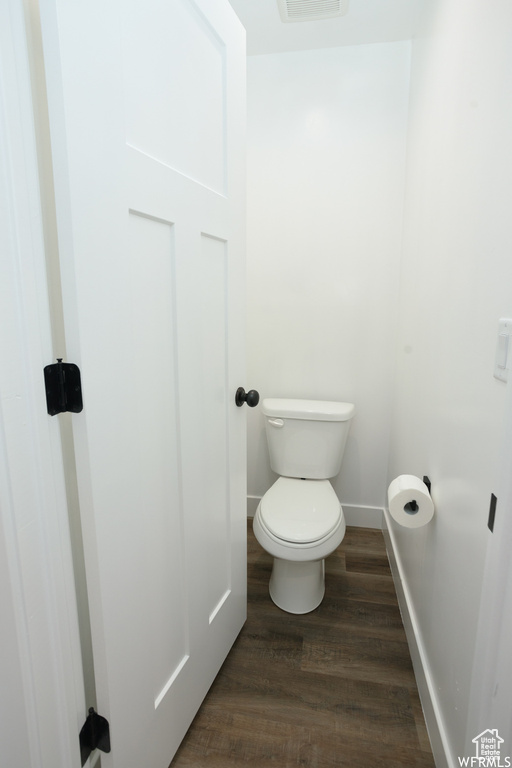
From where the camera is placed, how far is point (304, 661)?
1591 mm

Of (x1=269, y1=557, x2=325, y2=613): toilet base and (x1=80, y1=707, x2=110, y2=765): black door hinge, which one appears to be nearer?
(x1=80, y1=707, x2=110, y2=765): black door hinge

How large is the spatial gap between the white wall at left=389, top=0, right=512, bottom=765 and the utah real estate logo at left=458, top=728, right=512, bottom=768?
0.03m

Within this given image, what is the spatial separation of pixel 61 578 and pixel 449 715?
3.40 feet

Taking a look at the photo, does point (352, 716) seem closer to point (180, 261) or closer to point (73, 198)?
point (180, 261)

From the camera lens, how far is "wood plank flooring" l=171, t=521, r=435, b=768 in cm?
127

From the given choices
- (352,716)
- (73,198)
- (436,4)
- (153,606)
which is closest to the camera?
(73,198)

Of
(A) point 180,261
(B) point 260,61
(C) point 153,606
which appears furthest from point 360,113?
(C) point 153,606

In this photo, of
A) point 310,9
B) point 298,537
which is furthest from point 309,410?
point 310,9

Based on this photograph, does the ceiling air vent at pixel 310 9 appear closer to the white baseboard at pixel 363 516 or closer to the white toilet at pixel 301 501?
the white toilet at pixel 301 501

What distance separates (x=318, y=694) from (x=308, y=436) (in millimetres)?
1017

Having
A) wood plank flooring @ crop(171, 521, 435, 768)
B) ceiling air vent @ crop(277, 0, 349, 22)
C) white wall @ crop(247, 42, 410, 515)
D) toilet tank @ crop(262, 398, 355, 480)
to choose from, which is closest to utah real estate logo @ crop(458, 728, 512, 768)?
wood plank flooring @ crop(171, 521, 435, 768)

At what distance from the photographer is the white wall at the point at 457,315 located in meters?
0.94

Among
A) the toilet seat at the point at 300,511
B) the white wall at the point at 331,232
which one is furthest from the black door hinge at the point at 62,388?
the white wall at the point at 331,232

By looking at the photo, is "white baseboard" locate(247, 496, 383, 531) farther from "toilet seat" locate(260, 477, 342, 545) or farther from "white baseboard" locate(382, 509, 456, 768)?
"toilet seat" locate(260, 477, 342, 545)
